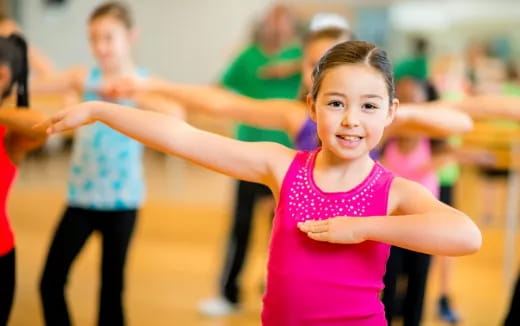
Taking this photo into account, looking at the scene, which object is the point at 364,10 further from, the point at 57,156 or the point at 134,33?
the point at 134,33

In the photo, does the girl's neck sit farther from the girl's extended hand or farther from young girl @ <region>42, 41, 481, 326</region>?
the girl's extended hand

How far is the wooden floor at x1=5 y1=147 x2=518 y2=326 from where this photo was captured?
3314 mm

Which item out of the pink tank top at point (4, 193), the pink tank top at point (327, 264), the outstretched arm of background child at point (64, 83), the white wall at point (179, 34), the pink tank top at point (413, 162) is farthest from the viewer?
the white wall at point (179, 34)

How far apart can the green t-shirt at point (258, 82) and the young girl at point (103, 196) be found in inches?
38.6

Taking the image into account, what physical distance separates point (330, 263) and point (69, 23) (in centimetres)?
621

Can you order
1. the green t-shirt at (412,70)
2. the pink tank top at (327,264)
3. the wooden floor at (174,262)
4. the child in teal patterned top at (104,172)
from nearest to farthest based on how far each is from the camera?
the pink tank top at (327,264) < the child in teal patterned top at (104,172) < the green t-shirt at (412,70) < the wooden floor at (174,262)

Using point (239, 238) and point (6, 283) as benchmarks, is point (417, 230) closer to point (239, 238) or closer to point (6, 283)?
point (6, 283)

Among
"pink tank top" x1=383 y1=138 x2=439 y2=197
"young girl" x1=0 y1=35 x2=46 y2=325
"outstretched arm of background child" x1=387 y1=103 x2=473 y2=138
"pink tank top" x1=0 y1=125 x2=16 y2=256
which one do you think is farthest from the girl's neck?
"pink tank top" x1=383 y1=138 x2=439 y2=197

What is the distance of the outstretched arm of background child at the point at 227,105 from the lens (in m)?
2.26

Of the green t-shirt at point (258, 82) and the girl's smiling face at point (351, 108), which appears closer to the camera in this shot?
the girl's smiling face at point (351, 108)

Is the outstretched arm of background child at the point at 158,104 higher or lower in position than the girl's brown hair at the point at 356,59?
lower

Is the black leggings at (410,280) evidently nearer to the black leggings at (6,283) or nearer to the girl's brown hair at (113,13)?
the black leggings at (6,283)

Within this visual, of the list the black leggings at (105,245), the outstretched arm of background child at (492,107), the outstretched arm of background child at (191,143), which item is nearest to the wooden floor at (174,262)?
the black leggings at (105,245)

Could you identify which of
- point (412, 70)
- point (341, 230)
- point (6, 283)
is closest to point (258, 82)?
point (412, 70)
